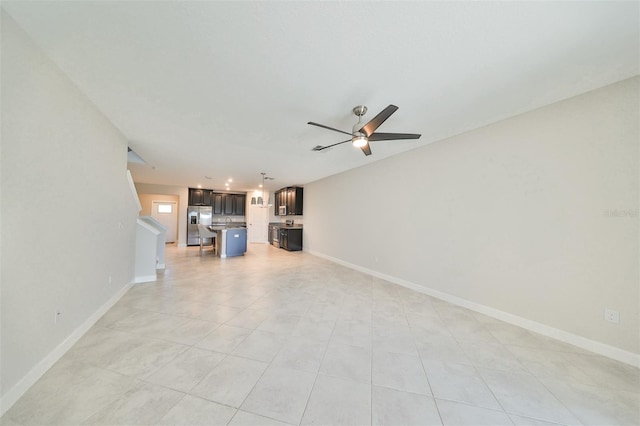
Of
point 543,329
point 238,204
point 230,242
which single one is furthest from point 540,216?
point 238,204

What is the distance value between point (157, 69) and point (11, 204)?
1.43 metres

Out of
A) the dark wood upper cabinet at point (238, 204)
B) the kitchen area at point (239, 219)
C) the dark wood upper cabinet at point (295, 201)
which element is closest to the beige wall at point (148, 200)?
the kitchen area at point (239, 219)

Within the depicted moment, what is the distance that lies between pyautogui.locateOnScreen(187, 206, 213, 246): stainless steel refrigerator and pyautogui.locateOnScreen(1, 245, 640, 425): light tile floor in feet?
20.2

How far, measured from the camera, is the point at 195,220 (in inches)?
339

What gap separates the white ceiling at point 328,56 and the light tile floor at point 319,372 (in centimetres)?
251

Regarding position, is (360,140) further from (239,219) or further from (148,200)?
(148,200)

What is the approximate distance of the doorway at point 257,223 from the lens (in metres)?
9.84

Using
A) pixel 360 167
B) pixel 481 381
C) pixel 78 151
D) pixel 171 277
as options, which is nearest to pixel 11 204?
pixel 78 151

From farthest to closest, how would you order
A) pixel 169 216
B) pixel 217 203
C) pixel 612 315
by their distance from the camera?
pixel 217 203 → pixel 169 216 → pixel 612 315

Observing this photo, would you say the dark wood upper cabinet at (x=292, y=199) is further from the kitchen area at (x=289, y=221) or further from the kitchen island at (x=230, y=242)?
the kitchen island at (x=230, y=242)

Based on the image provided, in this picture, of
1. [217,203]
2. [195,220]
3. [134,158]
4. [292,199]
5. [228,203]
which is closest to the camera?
[134,158]

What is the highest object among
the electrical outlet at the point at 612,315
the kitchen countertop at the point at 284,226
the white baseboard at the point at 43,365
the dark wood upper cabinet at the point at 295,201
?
the dark wood upper cabinet at the point at 295,201

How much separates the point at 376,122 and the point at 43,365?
3.45 metres

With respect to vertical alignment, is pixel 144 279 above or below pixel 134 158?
below
